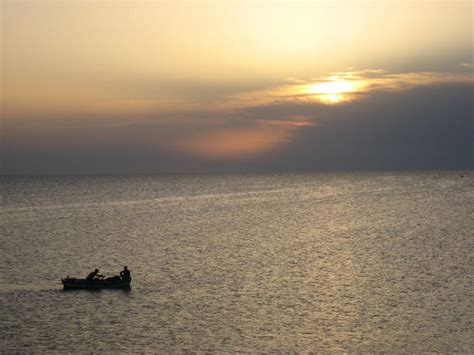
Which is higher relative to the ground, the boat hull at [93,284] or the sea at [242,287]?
the boat hull at [93,284]

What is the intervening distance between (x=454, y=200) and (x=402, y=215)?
45.2 meters

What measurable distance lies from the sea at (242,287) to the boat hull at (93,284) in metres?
0.69

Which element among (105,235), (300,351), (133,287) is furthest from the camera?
(105,235)

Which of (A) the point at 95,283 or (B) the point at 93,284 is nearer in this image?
(B) the point at 93,284

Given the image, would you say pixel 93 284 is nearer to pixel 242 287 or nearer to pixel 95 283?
pixel 95 283

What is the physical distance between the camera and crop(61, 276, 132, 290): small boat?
176ft

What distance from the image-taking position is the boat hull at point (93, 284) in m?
53.6

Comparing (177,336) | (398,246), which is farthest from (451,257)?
(177,336)

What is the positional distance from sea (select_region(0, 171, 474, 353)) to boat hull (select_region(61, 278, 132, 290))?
69 centimetres

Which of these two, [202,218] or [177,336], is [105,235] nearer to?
[202,218]

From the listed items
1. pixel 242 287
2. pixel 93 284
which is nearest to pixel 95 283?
pixel 93 284

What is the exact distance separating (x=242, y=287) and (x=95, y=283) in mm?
10939

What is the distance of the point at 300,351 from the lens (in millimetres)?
37469

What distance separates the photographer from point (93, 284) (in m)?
53.9
